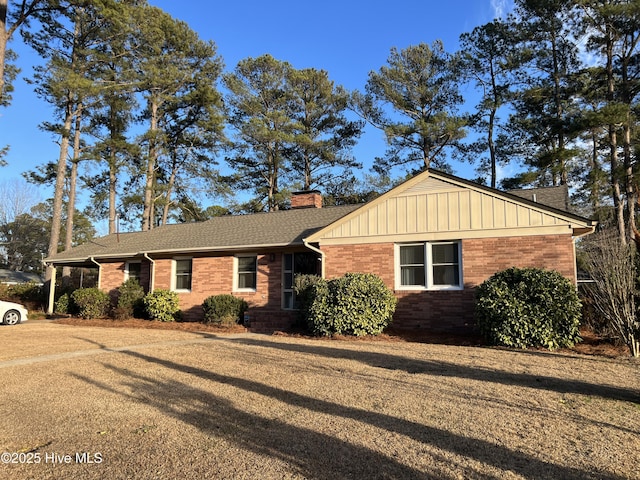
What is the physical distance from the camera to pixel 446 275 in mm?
12430

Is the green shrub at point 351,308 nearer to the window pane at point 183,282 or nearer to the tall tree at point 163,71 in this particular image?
the window pane at point 183,282

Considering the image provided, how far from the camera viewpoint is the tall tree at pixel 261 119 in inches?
1241

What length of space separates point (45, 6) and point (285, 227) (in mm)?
18187

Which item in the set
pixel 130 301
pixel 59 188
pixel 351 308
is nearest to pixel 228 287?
pixel 130 301

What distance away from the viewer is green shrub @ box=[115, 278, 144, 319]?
53.3ft

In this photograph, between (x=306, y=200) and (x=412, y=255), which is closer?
(x=412, y=255)

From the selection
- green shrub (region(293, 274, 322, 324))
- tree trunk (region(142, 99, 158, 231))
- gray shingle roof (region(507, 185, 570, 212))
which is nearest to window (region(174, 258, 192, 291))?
green shrub (region(293, 274, 322, 324))

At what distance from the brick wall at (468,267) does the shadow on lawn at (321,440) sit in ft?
23.9

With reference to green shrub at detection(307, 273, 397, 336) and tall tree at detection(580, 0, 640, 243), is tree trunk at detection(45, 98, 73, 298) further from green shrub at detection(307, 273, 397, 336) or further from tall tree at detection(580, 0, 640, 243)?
tall tree at detection(580, 0, 640, 243)

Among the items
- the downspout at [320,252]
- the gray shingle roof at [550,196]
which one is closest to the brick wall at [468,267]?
the downspout at [320,252]

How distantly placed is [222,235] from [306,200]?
428 cm

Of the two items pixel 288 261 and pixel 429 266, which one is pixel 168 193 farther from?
pixel 429 266

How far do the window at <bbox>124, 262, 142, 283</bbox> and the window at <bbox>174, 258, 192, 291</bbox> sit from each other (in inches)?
91.3

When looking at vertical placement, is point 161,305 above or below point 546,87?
below
